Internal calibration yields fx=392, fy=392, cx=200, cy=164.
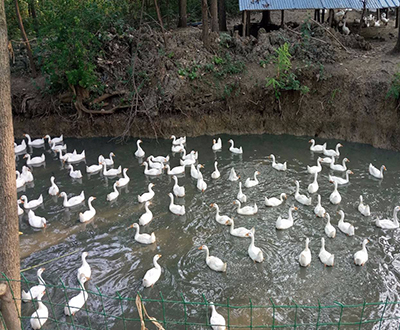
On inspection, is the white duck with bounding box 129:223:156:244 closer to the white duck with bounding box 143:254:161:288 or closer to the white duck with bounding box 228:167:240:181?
→ the white duck with bounding box 143:254:161:288

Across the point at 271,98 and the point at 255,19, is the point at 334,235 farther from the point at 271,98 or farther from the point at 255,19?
the point at 255,19

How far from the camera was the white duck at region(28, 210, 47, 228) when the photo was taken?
1075 cm

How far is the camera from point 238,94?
16766 mm

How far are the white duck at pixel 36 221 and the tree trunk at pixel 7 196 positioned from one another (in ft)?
17.8

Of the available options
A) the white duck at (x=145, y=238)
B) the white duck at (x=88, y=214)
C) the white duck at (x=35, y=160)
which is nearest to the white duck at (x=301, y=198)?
the white duck at (x=145, y=238)

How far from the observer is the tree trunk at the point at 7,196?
5.25m

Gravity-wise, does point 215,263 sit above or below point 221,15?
below

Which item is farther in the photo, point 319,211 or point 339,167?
point 339,167

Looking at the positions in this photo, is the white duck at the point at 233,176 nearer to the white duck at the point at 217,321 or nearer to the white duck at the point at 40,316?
the white duck at the point at 217,321

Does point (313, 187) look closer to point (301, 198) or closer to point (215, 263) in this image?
point (301, 198)

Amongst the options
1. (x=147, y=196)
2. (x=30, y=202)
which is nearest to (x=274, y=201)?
(x=147, y=196)

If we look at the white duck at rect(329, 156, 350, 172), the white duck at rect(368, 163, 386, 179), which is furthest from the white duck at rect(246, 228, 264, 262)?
the white duck at rect(368, 163, 386, 179)

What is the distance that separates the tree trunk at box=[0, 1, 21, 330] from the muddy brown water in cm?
166

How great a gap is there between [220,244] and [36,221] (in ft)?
16.8
